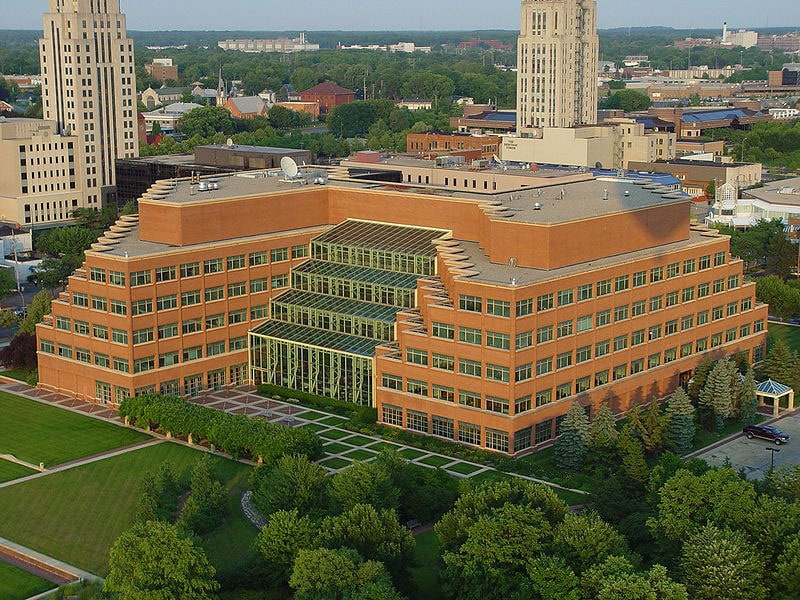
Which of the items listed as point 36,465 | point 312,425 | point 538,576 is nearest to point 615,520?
point 538,576

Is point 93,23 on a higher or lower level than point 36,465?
higher

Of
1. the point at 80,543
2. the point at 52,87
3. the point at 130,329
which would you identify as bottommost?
the point at 80,543

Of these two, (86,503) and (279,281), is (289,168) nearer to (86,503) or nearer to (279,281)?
(279,281)

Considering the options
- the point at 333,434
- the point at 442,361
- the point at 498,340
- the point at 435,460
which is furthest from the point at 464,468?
the point at 333,434

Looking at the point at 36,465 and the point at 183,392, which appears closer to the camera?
the point at 36,465

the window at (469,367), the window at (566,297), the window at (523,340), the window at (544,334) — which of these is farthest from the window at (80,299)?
the window at (566,297)

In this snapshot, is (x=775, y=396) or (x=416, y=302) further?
(x=416, y=302)

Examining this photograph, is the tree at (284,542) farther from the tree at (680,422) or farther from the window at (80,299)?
the window at (80,299)

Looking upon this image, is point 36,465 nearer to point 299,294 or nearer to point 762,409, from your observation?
point 299,294
